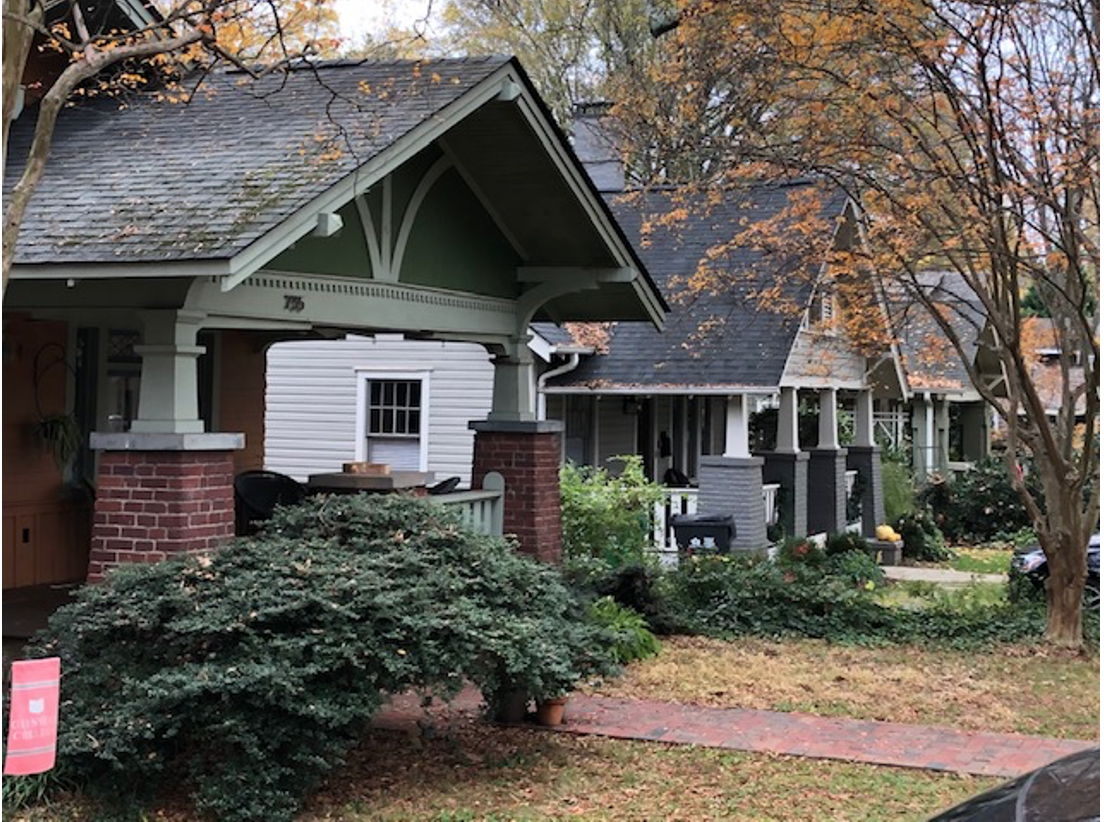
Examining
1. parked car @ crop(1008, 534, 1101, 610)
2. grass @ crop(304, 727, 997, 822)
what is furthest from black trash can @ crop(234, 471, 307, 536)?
parked car @ crop(1008, 534, 1101, 610)

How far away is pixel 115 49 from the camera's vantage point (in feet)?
22.1

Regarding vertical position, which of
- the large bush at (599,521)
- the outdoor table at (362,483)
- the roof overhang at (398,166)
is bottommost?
the large bush at (599,521)

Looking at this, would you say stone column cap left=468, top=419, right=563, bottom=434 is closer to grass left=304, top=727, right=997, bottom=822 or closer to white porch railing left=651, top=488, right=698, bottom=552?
grass left=304, top=727, right=997, bottom=822

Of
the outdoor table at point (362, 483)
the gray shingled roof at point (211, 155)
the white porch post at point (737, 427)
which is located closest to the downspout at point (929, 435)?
the white porch post at point (737, 427)

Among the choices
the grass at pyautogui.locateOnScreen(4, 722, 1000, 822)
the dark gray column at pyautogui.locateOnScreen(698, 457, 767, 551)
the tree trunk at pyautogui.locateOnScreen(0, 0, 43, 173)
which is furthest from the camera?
the dark gray column at pyautogui.locateOnScreen(698, 457, 767, 551)

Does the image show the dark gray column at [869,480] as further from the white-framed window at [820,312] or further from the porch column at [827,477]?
the white-framed window at [820,312]

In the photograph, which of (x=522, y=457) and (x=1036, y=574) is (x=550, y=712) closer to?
(x=522, y=457)

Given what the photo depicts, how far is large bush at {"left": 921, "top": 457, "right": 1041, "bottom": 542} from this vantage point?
26.9m

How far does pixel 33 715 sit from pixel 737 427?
16.0 m

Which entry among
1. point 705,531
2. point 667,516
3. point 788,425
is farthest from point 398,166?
point 788,425

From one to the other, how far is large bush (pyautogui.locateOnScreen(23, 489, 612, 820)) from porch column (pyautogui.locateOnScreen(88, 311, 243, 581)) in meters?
0.62

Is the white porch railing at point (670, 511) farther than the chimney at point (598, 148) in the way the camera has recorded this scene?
No

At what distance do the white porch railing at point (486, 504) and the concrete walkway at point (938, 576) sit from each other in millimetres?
9407

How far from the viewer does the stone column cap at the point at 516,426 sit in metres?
12.6
